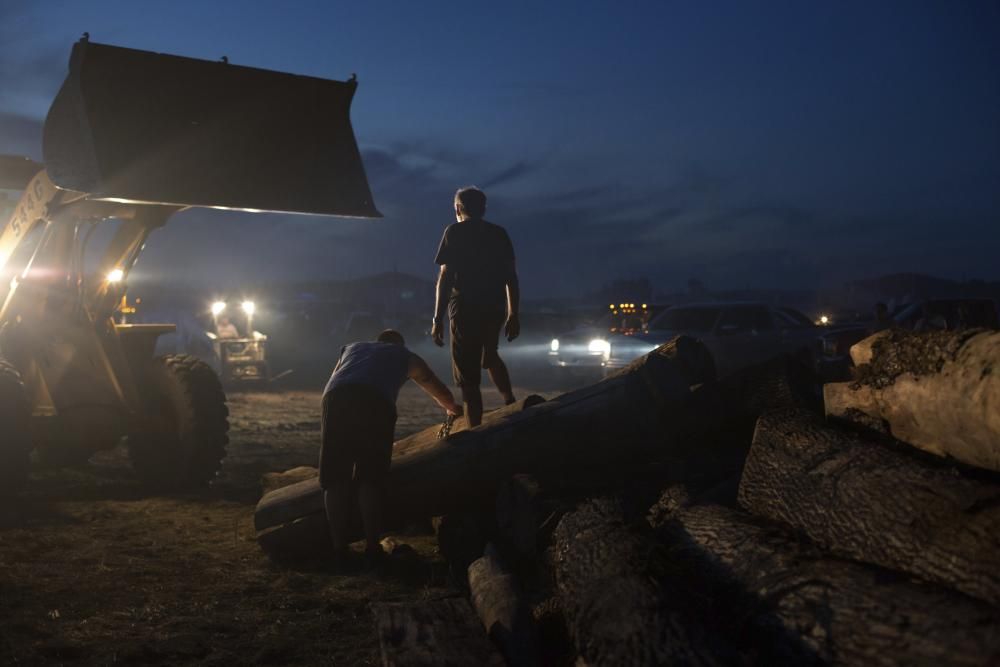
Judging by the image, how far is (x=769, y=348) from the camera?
12.6m

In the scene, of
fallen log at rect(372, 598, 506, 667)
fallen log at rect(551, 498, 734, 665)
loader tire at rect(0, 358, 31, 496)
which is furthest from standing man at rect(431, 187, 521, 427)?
loader tire at rect(0, 358, 31, 496)

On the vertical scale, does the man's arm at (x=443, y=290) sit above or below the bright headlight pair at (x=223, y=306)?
below

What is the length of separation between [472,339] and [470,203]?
1.05m

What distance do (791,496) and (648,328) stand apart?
10604 millimetres

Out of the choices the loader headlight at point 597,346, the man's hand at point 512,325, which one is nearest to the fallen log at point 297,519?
the man's hand at point 512,325

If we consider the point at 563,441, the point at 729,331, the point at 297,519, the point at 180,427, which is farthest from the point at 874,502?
the point at 729,331

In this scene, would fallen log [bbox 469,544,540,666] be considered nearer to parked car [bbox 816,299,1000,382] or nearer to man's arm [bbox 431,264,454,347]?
man's arm [bbox 431,264,454,347]

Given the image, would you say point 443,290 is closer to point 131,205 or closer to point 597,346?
point 131,205

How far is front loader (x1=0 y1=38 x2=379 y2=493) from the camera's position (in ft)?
21.7

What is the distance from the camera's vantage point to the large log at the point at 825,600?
2502mm

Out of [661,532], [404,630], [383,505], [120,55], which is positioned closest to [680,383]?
[661,532]

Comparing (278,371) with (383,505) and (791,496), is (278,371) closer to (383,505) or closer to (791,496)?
(383,505)

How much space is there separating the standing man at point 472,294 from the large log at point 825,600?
247cm

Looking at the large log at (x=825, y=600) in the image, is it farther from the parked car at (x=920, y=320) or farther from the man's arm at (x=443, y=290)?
the parked car at (x=920, y=320)
